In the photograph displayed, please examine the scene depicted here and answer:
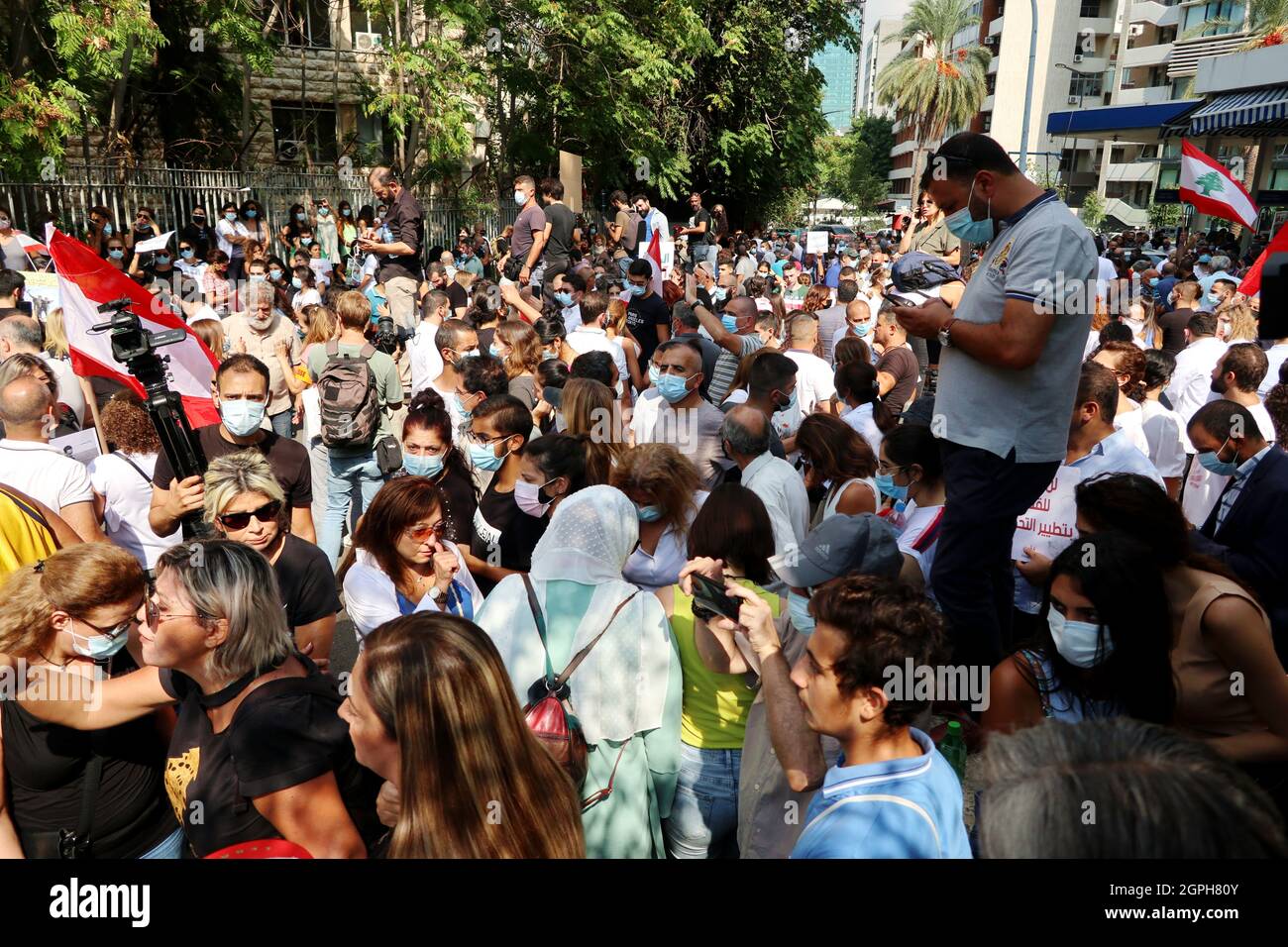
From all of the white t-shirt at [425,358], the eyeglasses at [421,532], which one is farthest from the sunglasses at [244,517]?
the white t-shirt at [425,358]

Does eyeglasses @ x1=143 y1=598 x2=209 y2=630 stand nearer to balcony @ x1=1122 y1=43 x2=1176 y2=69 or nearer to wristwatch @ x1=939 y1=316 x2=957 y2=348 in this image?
wristwatch @ x1=939 y1=316 x2=957 y2=348

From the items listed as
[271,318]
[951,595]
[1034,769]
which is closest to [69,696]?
[1034,769]

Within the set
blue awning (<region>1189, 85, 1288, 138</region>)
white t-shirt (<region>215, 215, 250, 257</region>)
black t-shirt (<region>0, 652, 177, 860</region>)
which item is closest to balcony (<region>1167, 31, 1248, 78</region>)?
blue awning (<region>1189, 85, 1288, 138</region>)

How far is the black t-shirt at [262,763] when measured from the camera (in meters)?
2.24

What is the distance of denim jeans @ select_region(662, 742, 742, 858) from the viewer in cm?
A: 293

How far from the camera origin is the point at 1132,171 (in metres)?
53.9

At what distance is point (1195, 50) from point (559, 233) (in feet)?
154

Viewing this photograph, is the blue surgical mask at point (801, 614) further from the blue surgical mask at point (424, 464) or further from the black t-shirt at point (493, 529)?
the blue surgical mask at point (424, 464)

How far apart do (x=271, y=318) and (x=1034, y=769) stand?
7218mm

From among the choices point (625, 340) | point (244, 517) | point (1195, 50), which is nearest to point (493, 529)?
point (244, 517)

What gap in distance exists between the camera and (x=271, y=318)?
7461mm

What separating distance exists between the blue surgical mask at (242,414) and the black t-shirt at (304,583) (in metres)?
1.06

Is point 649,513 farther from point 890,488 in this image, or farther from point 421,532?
point 890,488
